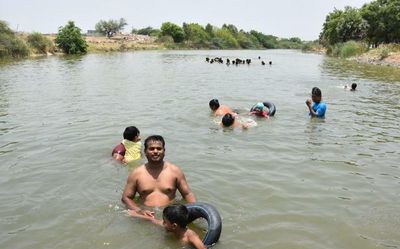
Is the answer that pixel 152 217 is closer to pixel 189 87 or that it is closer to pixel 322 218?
pixel 322 218

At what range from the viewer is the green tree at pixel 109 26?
144 m

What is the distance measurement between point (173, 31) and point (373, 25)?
2910 inches

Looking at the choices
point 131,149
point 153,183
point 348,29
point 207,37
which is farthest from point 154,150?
point 207,37

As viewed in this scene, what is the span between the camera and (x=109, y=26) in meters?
144

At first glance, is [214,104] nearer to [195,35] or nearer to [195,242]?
[195,242]

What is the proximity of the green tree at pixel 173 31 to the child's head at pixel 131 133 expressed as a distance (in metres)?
118

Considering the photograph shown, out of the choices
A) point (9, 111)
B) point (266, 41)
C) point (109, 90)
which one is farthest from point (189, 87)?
point (266, 41)

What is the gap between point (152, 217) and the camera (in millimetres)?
5961

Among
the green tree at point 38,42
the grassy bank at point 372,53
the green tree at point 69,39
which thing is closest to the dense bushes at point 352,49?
the grassy bank at point 372,53

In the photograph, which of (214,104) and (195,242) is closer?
(195,242)

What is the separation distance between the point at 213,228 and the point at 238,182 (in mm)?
2555

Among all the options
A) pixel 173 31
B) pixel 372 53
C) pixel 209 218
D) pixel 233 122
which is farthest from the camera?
pixel 173 31

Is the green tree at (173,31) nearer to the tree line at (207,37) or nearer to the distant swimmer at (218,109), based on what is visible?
the tree line at (207,37)

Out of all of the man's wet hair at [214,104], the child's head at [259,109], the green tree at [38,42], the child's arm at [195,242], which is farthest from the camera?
the green tree at [38,42]
